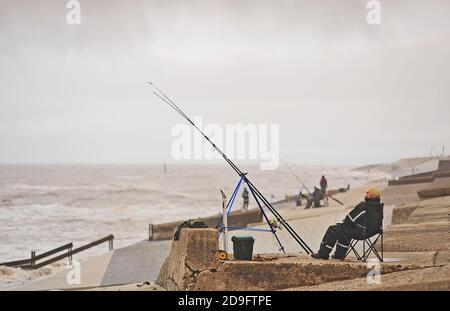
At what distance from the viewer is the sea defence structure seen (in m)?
7.15

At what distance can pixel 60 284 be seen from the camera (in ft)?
38.9

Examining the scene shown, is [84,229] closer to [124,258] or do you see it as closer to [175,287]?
[124,258]

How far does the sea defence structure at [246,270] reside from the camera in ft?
23.5

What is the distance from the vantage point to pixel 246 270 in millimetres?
7445

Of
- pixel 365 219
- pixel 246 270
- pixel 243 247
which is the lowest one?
pixel 246 270

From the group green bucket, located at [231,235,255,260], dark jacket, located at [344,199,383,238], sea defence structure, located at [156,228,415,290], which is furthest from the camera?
green bucket, located at [231,235,255,260]

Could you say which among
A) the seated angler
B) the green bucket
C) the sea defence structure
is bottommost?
the sea defence structure

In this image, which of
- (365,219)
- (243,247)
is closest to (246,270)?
(243,247)

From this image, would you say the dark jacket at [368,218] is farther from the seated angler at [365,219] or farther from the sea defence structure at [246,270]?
the sea defence structure at [246,270]

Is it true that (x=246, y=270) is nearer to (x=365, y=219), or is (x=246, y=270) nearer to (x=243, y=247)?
(x=243, y=247)

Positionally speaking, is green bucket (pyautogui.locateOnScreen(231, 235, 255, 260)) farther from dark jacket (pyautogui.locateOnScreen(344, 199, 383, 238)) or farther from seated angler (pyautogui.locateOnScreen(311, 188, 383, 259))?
dark jacket (pyautogui.locateOnScreen(344, 199, 383, 238))

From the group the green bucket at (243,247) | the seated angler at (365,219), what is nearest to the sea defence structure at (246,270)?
the green bucket at (243,247)

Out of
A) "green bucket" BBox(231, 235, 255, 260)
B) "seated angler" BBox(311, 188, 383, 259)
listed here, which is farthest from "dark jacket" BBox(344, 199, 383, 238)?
"green bucket" BBox(231, 235, 255, 260)
